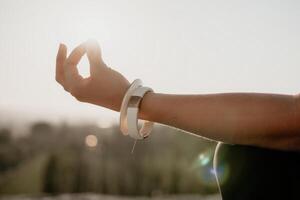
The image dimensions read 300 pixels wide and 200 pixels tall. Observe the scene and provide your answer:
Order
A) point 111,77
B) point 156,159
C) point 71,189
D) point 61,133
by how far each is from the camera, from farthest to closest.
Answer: point 61,133 → point 156,159 → point 71,189 → point 111,77

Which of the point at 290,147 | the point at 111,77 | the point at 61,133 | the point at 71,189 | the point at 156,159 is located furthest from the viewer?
the point at 61,133

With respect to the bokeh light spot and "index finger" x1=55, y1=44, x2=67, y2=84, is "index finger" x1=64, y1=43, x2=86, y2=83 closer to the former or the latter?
"index finger" x1=55, y1=44, x2=67, y2=84

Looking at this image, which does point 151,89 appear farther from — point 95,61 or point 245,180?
point 245,180

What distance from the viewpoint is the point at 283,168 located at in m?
0.97

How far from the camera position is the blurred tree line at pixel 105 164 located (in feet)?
48.9

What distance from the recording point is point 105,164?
1647 cm

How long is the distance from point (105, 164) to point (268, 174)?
1586 centimetres

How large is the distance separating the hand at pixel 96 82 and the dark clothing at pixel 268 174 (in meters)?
0.34

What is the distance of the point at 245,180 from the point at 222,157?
9 cm

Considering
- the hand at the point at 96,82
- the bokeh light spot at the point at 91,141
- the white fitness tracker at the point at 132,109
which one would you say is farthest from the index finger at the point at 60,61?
the bokeh light spot at the point at 91,141

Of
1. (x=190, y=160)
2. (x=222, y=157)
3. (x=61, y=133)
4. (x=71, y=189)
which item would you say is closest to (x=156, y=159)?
(x=190, y=160)

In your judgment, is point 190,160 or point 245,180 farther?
point 190,160

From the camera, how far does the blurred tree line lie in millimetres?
14898

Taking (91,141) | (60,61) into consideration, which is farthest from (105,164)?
(60,61)
